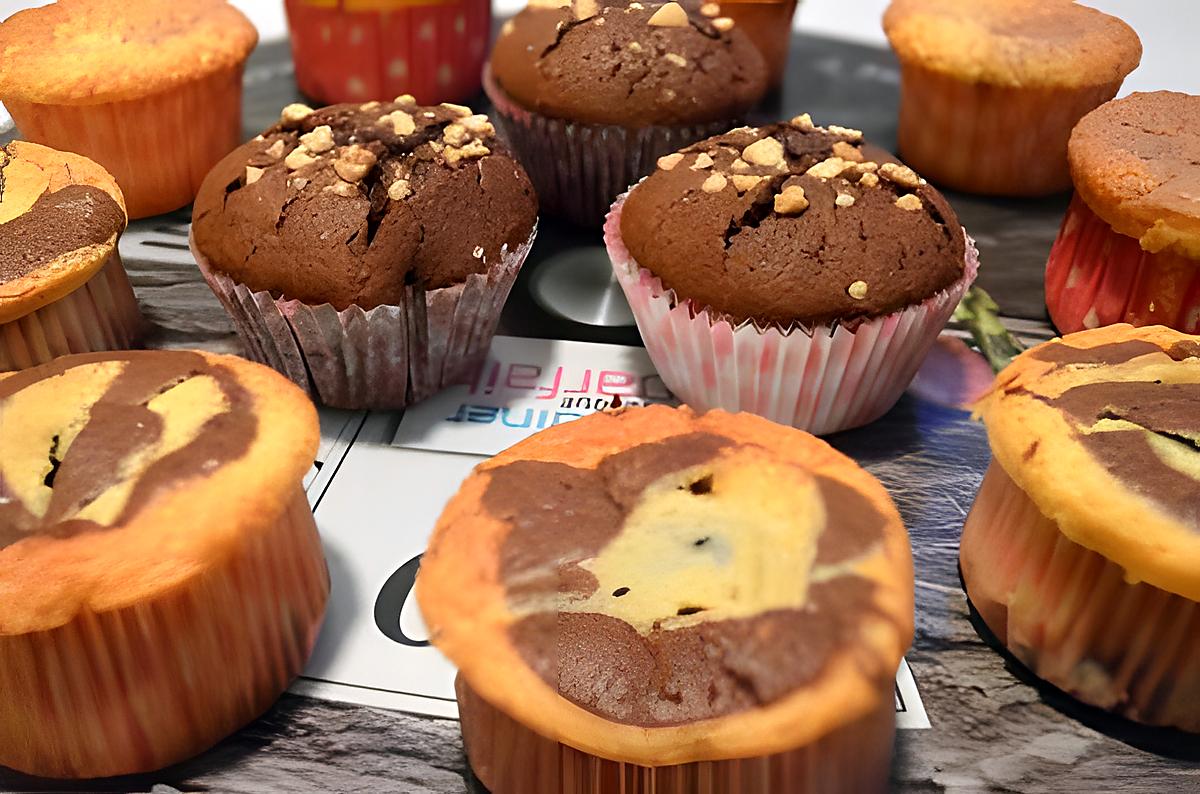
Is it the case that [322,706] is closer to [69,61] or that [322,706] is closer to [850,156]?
[850,156]

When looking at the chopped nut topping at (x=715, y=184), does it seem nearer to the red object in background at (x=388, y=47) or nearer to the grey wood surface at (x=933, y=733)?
the grey wood surface at (x=933, y=733)

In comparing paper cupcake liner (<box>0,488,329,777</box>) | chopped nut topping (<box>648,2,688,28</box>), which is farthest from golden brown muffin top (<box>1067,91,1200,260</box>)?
paper cupcake liner (<box>0,488,329,777</box>)

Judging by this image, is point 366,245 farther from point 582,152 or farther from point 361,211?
point 582,152

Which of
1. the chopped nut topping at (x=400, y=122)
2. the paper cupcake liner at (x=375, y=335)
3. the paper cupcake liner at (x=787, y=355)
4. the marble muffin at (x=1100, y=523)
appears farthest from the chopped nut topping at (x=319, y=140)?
the marble muffin at (x=1100, y=523)

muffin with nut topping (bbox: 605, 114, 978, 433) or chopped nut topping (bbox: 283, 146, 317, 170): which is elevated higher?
chopped nut topping (bbox: 283, 146, 317, 170)

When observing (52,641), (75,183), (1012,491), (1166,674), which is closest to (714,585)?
(1012,491)

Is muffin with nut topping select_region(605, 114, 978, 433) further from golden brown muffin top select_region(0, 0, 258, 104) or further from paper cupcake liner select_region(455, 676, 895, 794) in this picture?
golden brown muffin top select_region(0, 0, 258, 104)
